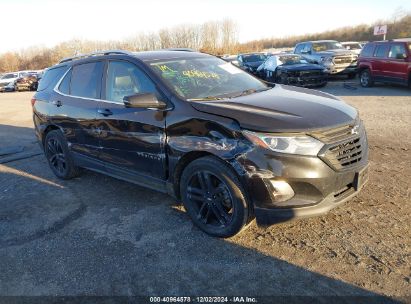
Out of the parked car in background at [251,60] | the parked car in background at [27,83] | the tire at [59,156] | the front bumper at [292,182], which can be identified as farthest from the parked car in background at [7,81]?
the front bumper at [292,182]

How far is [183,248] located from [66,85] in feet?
10.7

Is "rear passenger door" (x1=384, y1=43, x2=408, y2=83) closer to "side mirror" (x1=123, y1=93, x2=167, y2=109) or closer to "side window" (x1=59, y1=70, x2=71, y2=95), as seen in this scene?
"side window" (x1=59, y1=70, x2=71, y2=95)

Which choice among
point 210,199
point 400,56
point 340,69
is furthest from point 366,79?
point 210,199

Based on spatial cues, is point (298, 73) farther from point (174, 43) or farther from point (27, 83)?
point (174, 43)

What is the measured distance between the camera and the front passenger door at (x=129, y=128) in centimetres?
397

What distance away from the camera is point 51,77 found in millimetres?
5957

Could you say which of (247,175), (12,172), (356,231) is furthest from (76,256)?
(12,172)

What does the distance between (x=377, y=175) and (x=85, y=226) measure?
3.80 meters

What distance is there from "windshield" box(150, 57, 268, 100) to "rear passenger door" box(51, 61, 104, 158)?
1.06 metres

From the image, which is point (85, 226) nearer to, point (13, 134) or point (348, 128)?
point (348, 128)

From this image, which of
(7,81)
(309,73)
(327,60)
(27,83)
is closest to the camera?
(309,73)

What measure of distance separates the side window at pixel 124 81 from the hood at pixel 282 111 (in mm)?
787

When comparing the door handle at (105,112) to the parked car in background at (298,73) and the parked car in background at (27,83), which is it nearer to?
the parked car in background at (298,73)

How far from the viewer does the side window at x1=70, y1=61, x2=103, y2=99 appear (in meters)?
4.82
